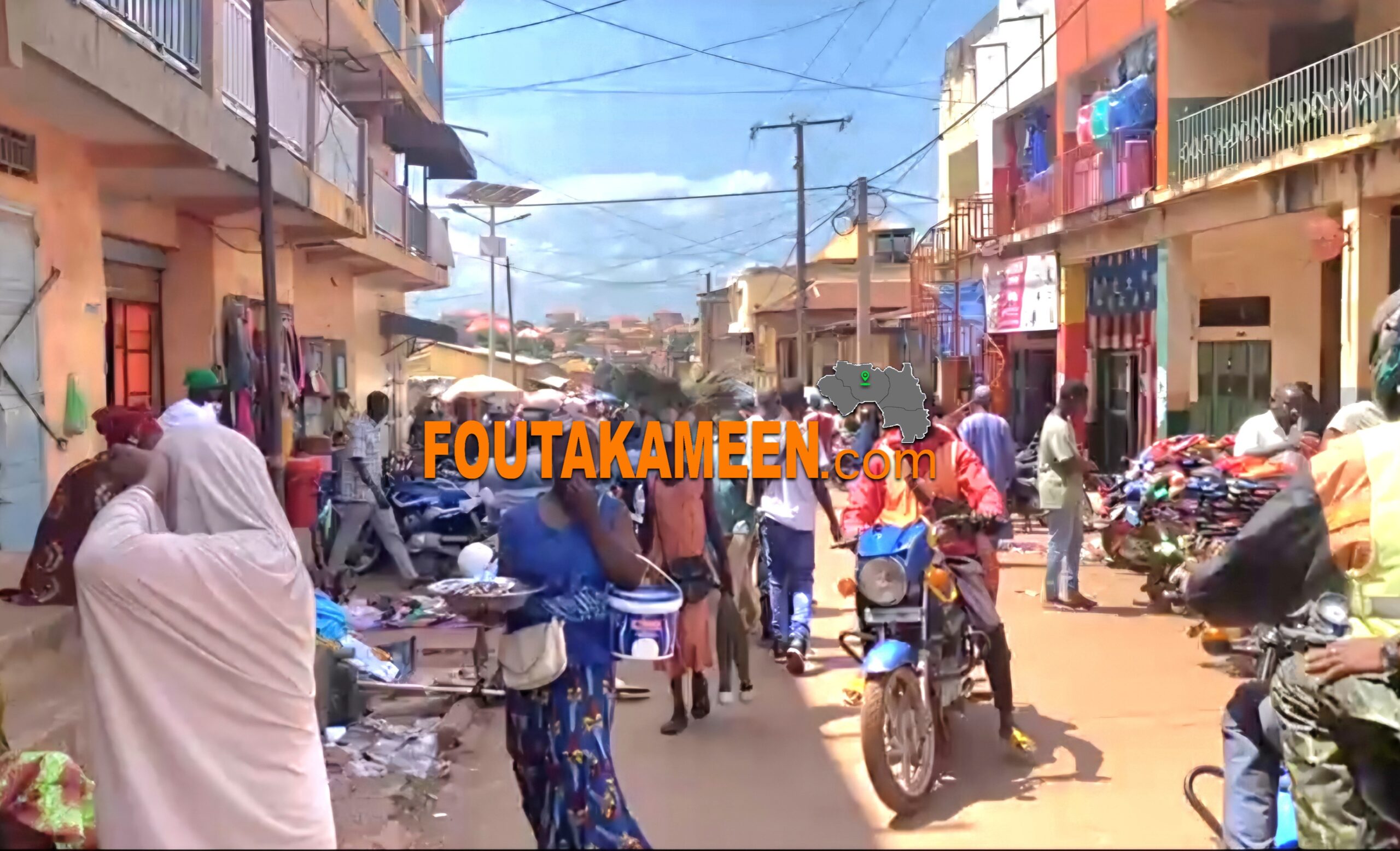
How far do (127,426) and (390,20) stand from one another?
12245mm

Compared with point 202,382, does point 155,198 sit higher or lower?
higher

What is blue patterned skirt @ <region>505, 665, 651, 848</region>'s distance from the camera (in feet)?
11.5

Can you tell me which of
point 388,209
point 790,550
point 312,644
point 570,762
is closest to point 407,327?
point 388,209

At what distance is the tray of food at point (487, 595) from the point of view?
3.64 m

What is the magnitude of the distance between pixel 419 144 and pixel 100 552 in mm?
14919

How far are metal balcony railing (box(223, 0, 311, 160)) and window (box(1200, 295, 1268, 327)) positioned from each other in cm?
1153

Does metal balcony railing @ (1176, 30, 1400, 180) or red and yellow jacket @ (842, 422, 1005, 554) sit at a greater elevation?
metal balcony railing @ (1176, 30, 1400, 180)

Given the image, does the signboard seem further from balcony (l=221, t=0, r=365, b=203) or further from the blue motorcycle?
the blue motorcycle

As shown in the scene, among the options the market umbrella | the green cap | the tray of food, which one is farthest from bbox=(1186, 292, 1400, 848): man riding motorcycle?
the market umbrella

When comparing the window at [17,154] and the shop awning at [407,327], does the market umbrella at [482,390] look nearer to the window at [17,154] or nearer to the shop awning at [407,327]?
the shop awning at [407,327]

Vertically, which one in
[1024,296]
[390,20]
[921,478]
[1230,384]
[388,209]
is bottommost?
[921,478]

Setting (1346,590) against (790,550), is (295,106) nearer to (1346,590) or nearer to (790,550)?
(790,550)

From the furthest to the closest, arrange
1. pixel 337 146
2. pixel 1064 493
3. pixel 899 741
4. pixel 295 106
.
A: pixel 337 146
pixel 295 106
pixel 1064 493
pixel 899 741

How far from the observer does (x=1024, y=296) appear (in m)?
20.2
